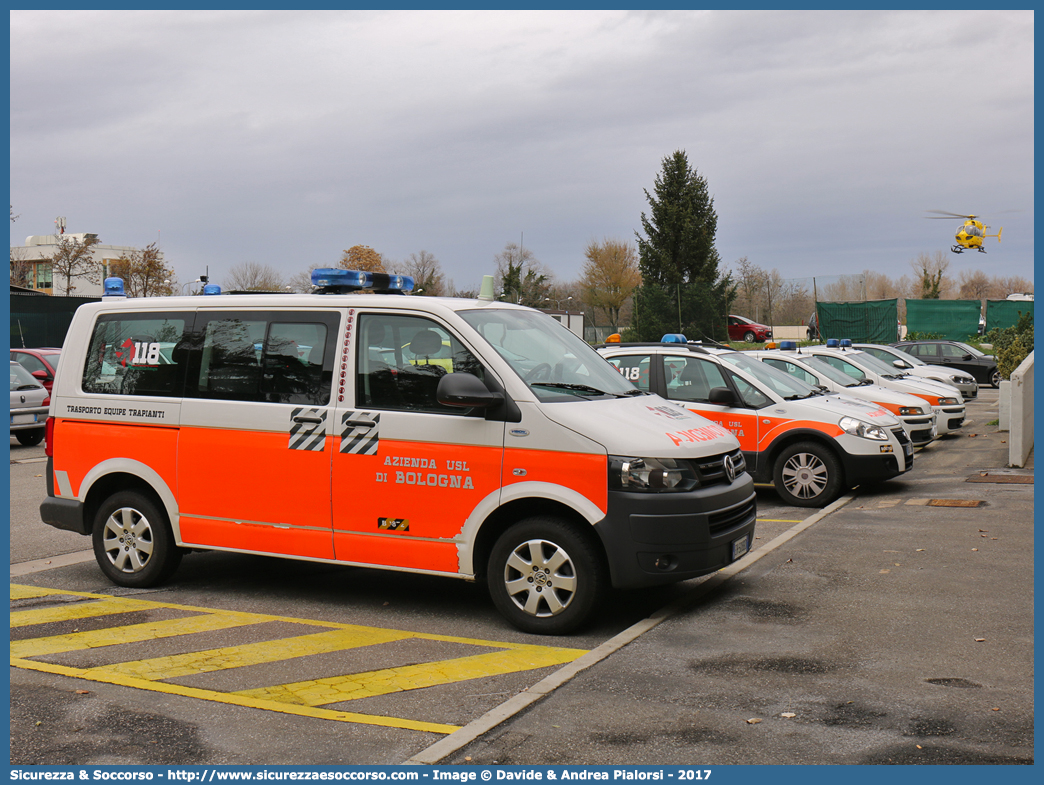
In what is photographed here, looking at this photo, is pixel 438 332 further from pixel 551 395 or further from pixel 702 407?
pixel 702 407

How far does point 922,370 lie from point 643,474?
2051 cm

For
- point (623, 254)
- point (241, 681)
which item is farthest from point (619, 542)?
point (623, 254)

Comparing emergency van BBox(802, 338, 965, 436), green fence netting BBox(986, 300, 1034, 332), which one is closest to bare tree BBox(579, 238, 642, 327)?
green fence netting BBox(986, 300, 1034, 332)

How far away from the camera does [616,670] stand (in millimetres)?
5336

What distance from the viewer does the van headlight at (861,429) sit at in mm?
11266

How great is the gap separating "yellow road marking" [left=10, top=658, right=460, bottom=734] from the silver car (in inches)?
772

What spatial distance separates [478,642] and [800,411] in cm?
641

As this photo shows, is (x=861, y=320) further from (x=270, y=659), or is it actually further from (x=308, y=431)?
(x=270, y=659)

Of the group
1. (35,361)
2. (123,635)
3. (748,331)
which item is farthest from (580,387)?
(748,331)

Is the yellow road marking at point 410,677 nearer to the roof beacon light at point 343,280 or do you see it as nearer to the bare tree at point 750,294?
the roof beacon light at point 343,280

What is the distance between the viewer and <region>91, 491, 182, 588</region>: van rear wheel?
730cm

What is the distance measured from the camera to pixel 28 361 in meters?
18.5

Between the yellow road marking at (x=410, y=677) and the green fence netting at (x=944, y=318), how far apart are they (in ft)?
125

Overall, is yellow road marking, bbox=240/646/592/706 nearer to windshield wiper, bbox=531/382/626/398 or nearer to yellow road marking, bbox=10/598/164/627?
windshield wiper, bbox=531/382/626/398
